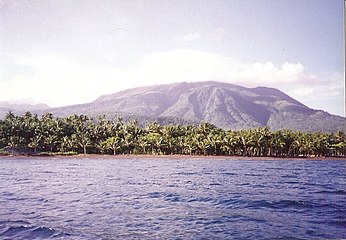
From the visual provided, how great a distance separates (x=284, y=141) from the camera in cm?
3192

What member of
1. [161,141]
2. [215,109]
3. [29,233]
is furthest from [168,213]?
[215,109]

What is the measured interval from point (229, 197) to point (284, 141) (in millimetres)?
25382

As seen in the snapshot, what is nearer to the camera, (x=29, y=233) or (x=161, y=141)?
(x=29, y=233)

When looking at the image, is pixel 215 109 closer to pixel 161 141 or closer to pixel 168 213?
pixel 161 141

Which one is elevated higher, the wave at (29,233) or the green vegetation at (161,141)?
the green vegetation at (161,141)

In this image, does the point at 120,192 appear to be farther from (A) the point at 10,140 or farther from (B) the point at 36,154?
(B) the point at 36,154

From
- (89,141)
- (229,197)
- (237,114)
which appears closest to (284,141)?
(89,141)

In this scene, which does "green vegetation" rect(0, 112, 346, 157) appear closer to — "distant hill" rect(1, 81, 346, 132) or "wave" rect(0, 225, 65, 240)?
"distant hill" rect(1, 81, 346, 132)

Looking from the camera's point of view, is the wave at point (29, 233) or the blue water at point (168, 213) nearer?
the wave at point (29, 233)

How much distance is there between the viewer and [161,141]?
3253cm

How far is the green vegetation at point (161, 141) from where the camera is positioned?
30.9 metres

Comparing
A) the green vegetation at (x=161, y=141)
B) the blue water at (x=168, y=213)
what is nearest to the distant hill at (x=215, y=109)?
the green vegetation at (x=161, y=141)

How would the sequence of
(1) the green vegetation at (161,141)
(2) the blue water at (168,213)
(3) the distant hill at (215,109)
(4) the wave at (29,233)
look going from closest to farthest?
(4) the wave at (29,233) → (2) the blue water at (168,213) → (1) the green vegetation at (161,141) → (3) the distant hill at (215,109)

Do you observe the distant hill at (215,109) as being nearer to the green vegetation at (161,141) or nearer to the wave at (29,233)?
the green vegetation at (161,141)
